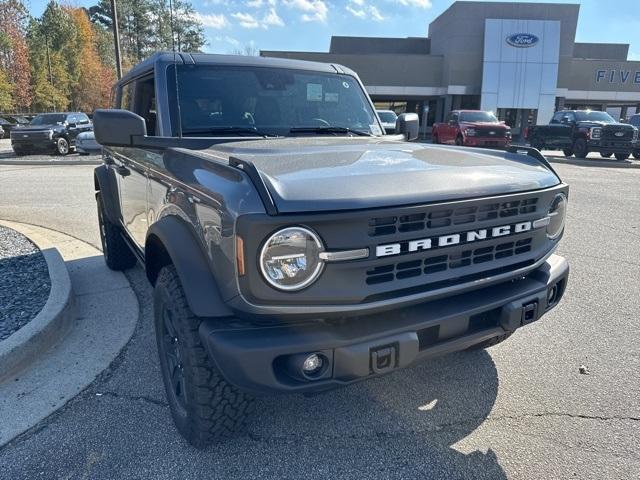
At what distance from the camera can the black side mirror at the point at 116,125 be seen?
2734 mm

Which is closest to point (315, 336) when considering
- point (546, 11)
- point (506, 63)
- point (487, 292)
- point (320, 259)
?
point (320, 259)

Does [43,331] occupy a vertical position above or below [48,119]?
below

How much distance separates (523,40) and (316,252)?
4127cm

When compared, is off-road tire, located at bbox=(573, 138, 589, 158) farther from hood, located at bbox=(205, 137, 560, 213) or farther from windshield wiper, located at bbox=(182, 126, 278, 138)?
windshield wiper, located at bbox=(182, 126, 278, 138)

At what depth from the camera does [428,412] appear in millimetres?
2670

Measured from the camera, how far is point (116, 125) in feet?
9.00

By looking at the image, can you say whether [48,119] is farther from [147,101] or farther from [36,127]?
[147,101]

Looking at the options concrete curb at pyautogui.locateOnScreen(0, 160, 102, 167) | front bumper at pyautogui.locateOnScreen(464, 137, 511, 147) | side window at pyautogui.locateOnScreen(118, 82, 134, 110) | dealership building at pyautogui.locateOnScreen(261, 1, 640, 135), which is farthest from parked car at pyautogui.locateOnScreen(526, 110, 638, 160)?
side window at pyautogui.locateOnScreen(118, 82, 134, 110)

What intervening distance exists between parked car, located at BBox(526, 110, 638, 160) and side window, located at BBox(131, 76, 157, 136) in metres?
19.7

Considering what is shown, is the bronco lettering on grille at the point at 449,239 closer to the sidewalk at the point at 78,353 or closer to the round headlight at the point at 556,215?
the round headlight at the point at 556,215

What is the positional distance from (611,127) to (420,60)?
23.3 metres

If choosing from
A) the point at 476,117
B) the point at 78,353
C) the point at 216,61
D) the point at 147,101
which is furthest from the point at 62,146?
the point at 216,61

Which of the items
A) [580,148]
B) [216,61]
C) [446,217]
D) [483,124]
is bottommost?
[580,148]

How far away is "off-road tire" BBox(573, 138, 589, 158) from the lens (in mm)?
19438
